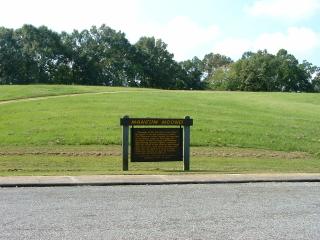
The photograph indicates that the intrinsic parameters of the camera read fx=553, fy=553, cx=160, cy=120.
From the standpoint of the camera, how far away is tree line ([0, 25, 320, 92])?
344 ft

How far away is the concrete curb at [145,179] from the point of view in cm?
1290

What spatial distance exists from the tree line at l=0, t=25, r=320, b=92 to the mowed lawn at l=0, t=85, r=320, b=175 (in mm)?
60433

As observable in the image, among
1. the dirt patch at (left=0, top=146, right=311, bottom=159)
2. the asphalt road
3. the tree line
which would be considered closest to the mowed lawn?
the dirt patch at (left=0, top=146, right=311, bottom=159)

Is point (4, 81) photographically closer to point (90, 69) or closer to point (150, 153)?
point (90, 69)

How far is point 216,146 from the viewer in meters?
25.8

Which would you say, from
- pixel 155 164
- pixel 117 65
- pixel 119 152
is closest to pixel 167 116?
pixel 119 152

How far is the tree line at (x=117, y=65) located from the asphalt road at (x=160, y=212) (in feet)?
303

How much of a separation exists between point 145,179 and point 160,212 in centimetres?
Result: 428

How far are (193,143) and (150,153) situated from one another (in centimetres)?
921

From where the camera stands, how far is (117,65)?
11756 centimetres

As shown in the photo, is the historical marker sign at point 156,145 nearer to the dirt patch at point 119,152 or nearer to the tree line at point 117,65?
the dirt patch at point 119,152

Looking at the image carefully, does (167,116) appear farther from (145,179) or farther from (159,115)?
(145,179)

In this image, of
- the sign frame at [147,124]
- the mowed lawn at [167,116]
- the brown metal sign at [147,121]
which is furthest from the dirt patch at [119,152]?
the brown metal sign at [147,121]

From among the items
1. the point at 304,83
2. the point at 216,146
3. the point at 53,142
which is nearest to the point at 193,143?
the point at 216,146
